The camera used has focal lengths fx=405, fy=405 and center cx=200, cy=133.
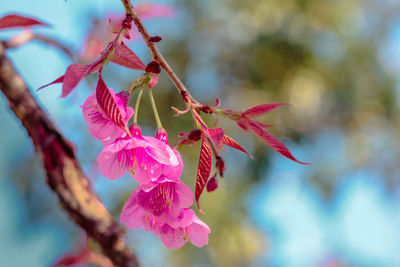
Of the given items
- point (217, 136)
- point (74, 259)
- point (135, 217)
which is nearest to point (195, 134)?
point (217, 136)

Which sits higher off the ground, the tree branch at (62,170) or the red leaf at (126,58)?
the red leaf at (126,58)

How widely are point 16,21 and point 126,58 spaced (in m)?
0.14

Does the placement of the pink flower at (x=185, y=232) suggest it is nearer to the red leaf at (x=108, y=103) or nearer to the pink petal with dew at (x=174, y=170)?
the pink petal with dew at (x=174, y=170)

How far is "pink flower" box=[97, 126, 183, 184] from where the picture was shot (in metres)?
0.37

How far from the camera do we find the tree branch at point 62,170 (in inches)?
17.7

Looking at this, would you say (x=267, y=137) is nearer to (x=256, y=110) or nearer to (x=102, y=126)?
(x=256, y=110)

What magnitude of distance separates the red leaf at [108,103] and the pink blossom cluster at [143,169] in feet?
0.23

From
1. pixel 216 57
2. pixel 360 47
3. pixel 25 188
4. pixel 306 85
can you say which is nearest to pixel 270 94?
pixel 306 85

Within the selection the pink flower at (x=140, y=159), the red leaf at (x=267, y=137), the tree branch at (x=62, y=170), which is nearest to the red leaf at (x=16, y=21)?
the tree branch at (x=62, y=170)

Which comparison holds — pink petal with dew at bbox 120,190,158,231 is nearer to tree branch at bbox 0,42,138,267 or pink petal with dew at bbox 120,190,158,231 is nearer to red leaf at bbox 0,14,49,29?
tree branch at bbox 0,42,138,267

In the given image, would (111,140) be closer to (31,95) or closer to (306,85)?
(31,95)

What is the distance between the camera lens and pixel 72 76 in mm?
286

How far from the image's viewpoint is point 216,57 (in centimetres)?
298

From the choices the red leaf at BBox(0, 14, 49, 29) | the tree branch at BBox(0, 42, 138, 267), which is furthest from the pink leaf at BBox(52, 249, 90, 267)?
the red leaf at BBox(0, 14, 49, 29)
